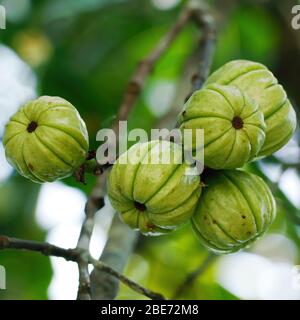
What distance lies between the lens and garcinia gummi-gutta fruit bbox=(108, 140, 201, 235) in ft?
6.65

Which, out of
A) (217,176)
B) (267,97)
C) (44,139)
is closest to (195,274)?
(217,176)

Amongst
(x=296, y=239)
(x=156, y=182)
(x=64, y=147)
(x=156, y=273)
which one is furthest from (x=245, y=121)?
(x=156, y=273)

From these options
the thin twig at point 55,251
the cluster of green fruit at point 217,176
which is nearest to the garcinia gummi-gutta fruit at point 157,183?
the cluster of green fruit at point 217,176

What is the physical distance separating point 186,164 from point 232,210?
0.21 meters

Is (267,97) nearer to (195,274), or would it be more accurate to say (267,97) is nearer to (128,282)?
(128,282)

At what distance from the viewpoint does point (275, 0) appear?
4.11 m

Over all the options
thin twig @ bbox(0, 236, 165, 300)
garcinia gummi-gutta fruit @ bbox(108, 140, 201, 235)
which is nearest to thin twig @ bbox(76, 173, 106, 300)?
thin twig @ bbox(0, 236, 165, 300)

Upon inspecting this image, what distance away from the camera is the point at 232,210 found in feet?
7.00

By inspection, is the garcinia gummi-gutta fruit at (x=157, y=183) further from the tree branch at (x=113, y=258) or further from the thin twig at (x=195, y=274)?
the thin twig at (x=195, y=274)

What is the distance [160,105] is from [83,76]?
2.10ft

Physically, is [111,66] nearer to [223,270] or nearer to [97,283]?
[223,270]
